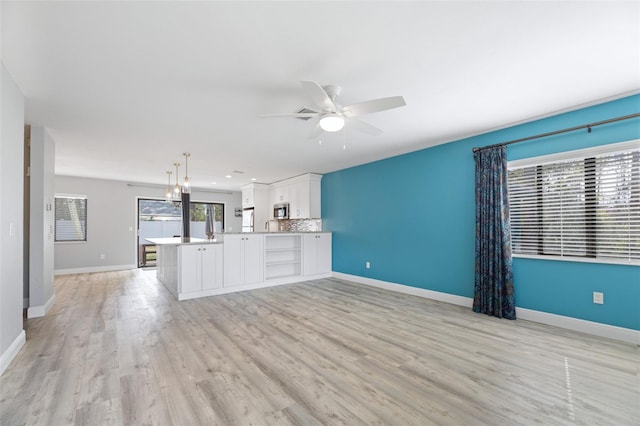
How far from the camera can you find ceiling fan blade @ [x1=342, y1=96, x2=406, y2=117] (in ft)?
7.46

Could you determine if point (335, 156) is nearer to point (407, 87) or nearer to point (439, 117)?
point (439, 117)

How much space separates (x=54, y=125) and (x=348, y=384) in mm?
4571

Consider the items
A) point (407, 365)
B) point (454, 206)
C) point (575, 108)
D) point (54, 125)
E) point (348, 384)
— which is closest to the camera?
point (348, 384)

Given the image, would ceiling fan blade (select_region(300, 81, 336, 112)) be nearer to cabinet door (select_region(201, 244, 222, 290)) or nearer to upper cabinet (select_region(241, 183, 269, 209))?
cabinet door (select_region(201, 244, 222, 290))

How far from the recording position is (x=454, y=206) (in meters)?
4.38

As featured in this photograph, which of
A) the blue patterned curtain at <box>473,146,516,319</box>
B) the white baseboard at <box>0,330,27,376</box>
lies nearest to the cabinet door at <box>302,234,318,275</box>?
the blue patterned curtain at <box>473,146,516,319</box>

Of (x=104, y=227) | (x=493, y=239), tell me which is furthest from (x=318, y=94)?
(x=104, y=227)

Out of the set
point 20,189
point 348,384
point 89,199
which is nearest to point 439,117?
point 348,384

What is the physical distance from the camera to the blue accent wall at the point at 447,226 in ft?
9.82

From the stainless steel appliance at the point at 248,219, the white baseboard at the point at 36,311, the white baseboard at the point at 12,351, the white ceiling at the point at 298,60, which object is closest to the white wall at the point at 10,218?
the white baseboard at the point at 12,351

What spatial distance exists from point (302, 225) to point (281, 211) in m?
0.69

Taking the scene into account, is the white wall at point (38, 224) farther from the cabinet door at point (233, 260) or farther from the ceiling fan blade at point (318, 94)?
the ceiling fan blade at point (318, 94)

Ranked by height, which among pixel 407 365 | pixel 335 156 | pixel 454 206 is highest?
pixel 335 156

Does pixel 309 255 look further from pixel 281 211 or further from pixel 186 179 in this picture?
pixel 186 179
